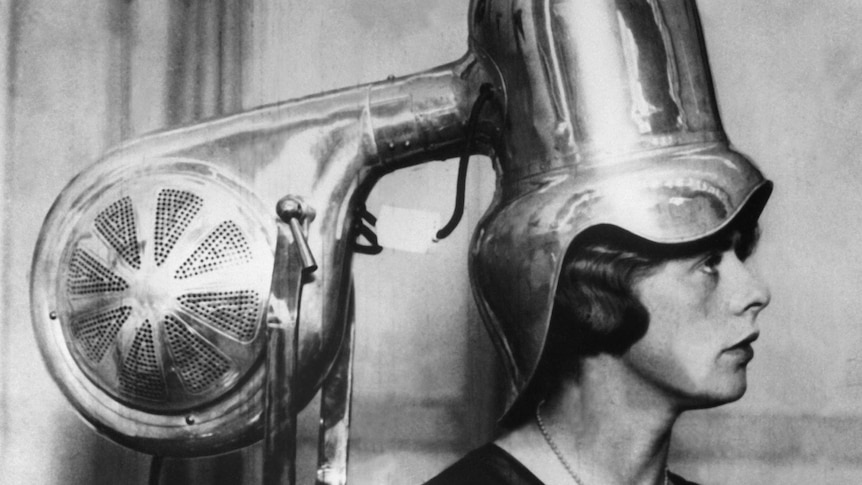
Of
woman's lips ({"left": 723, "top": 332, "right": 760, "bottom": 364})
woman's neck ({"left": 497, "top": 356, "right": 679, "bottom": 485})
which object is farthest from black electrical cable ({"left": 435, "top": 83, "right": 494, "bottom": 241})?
woman's lips ({"left": 723, "top": 332, "right": 760, "bottom": 364})

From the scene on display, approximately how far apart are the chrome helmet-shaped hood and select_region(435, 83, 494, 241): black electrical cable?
0.03 meters

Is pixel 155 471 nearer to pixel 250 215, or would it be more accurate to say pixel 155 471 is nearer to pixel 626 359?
pixel 250 215

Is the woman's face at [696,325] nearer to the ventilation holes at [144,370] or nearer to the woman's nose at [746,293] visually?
the woman's nose at [746,293]

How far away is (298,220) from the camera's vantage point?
1.42m

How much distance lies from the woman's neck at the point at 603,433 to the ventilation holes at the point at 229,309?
1.18ft

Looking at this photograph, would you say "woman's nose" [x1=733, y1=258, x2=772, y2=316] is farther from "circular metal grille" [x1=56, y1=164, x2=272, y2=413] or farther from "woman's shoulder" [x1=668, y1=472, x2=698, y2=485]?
"circular metal grille" [x1=56, y1=164, x2=272, y2=413]

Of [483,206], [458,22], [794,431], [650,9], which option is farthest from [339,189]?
[794,431]

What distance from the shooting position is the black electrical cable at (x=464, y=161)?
1415 millimetres

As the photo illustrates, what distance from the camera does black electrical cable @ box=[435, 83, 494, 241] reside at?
1415mm

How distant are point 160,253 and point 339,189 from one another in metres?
0.24

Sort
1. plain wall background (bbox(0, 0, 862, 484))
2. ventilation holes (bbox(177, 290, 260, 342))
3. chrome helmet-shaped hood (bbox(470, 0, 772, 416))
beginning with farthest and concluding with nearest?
plain wall background (bbox(0, 0, 862, 484)), ventilation holes (bbox(177, 290, 260, 342)), chrome helmet-shaped hood (bbox(470, 0, 772, 416))

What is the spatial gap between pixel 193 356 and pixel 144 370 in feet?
0.23

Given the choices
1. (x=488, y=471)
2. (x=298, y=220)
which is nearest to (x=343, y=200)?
(x=298, y=220)

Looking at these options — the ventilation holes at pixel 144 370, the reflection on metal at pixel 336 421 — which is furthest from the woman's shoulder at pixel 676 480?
the ventilation holes at pixel 144 370
